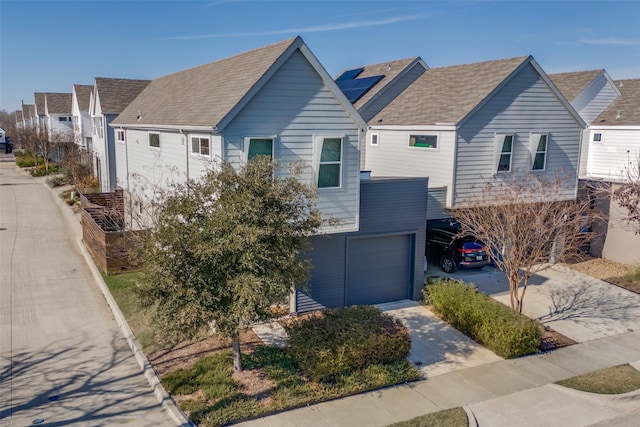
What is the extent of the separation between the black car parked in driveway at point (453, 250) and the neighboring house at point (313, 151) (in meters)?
2.80

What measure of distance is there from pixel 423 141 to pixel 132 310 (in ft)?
37.5

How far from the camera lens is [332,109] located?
45.6 feet

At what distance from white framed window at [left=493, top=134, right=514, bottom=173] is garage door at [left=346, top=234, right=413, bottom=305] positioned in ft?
14.8

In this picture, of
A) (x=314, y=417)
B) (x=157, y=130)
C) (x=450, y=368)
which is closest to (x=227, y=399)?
(x=314, y=417)

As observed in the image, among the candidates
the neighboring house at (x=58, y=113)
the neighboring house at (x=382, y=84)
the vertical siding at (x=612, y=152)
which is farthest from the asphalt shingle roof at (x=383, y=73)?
the neighboring house at (x=58, y=113)

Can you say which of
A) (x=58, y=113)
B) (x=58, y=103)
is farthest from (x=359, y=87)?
(x=58, y=103)

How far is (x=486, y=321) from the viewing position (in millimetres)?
12969

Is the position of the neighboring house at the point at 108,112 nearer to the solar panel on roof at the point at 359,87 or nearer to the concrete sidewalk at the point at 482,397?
the solar panel on roof at the point at 359,87

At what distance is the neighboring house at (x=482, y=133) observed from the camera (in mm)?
17547

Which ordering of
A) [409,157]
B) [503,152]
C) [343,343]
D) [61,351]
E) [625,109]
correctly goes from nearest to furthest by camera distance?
[343,343], [61,351], [503,152], [409,157], [625,109]

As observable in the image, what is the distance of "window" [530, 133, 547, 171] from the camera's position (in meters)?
18.8

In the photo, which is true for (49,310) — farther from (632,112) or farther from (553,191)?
(632,112)

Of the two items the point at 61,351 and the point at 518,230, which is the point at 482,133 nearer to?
the point at 518,230

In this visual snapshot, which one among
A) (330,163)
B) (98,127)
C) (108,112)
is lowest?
(330,163)
